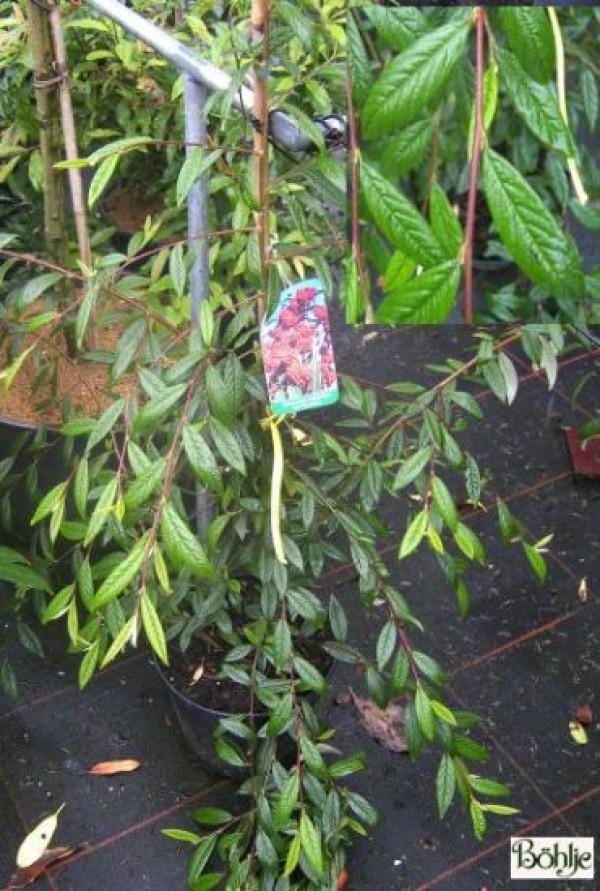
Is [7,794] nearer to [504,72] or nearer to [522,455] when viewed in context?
[522,455]

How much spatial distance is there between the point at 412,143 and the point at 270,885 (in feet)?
2.84

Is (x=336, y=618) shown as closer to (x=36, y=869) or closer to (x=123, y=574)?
(x=123, y=574)

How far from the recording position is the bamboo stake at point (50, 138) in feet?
5.07

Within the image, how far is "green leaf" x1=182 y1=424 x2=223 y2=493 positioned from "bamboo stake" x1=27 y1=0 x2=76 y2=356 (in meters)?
0.56

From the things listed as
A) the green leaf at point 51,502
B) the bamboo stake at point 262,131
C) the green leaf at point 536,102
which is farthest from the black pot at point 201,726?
the green leaf at point 536,102

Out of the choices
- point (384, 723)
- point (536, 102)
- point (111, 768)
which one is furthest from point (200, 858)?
point (536, 102)

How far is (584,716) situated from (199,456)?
962 mm

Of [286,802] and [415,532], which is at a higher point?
[415,532]

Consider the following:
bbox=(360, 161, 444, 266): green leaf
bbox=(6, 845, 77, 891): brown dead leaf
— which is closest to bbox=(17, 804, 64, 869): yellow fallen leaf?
bbox=(6, 845, 77, 891): brown dead leaf

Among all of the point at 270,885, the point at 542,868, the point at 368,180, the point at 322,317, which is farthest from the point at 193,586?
the point at 368,180

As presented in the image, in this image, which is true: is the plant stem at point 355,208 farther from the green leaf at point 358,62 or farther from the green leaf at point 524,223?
the green leaf at point 524,223

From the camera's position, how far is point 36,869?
1541 mm

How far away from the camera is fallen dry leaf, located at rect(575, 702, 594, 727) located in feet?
5.79

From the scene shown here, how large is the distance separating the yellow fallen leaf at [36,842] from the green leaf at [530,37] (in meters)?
1.25
